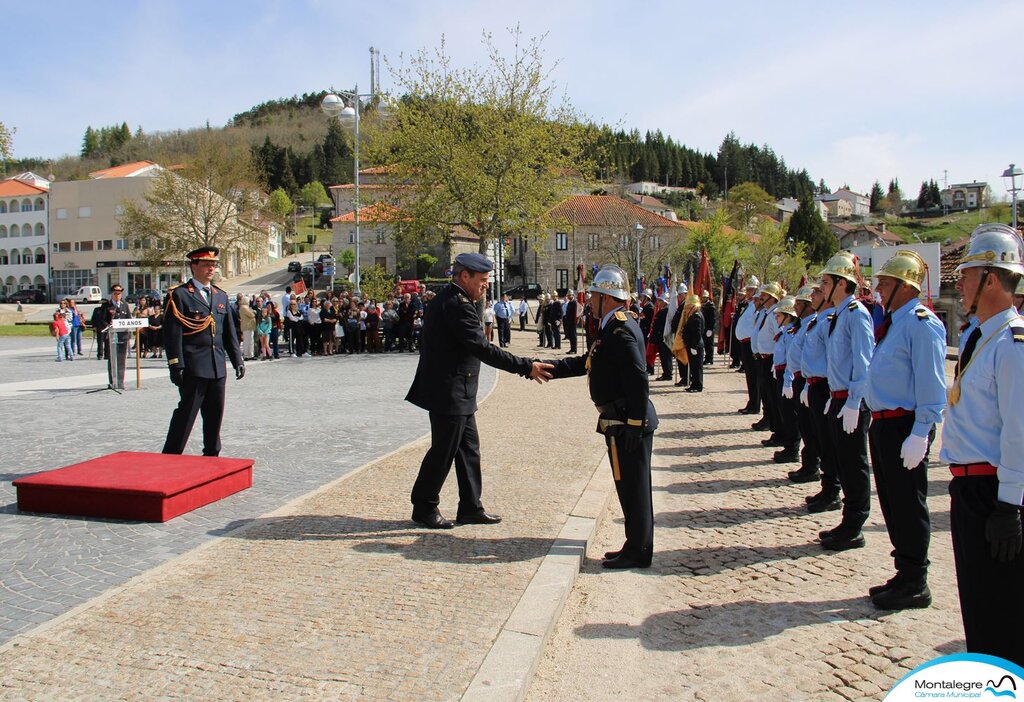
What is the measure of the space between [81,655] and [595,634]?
8.86 ft

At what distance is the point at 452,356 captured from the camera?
6070 millimetres

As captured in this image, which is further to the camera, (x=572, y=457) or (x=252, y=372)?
(x=252, y=372)

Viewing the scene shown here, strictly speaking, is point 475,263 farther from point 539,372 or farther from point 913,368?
point 913,368

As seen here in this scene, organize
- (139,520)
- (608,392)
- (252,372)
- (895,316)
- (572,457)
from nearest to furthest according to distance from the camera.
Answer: (895,316) < (608,392) < (139,520) < (572,457) < (252,372)

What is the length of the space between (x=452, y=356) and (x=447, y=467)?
2.87ft

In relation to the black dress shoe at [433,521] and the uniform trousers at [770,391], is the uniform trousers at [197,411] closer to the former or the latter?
the black dress shoe at [433,521]

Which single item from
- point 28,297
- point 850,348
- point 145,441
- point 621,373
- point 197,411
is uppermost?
point 28,297

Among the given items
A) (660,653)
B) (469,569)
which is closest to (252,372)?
(469,569)

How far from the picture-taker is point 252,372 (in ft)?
62.5

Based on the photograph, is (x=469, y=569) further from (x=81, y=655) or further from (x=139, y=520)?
(x=139, y=520)

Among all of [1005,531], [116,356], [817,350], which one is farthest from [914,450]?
[116,356]

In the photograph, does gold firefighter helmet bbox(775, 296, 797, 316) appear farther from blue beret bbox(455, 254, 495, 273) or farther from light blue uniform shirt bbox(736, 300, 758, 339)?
blue beret bbox(455, 254, 495, 273)

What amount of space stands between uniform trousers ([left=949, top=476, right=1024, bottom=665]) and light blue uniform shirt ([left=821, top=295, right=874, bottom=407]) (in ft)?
7.76

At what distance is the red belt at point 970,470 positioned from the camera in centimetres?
338
